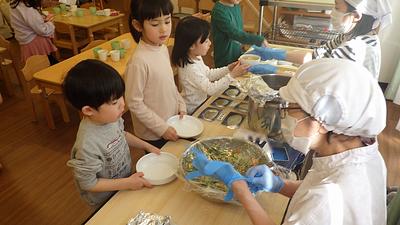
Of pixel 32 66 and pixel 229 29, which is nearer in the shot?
pixel 229 29

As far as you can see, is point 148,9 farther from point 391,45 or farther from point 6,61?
point 391,45

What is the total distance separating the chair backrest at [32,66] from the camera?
238cm

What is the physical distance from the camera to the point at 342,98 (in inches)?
24.9

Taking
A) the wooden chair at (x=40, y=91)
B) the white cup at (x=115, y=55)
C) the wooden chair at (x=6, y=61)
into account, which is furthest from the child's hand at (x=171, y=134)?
the wooden chair at (x=6, y=61)

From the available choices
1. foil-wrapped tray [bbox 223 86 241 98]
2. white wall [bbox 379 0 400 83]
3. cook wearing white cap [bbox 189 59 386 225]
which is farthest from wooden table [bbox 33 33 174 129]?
white wall [bbox 379 0 400 83]

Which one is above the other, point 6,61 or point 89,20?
point 89,20

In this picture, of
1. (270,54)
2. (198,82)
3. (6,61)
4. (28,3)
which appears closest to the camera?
(198,82)

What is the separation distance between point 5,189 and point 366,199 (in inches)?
85.0

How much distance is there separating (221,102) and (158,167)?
0.57 metres

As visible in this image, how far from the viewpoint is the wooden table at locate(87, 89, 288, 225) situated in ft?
2.98

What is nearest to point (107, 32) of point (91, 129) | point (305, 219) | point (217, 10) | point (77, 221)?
point (217, 10)

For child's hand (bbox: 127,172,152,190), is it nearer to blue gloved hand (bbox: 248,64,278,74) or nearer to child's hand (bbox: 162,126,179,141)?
child's hand (bbox: 162,126,179,141)

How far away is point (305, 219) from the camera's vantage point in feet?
2.14

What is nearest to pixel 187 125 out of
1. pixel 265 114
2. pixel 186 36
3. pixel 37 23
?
pixel 265 114
